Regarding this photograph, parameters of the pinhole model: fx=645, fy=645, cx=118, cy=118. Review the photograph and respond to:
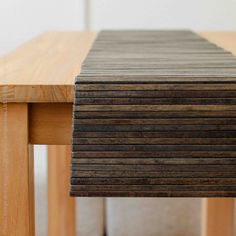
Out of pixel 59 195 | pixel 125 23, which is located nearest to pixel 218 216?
pixel 59 195

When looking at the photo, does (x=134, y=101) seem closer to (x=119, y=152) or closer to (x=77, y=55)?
(x=119, y=152)

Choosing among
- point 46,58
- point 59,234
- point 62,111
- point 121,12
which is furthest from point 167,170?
point 121,12

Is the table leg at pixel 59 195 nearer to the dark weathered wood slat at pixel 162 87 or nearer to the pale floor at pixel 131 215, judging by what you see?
the pale floor at pixel 131 215

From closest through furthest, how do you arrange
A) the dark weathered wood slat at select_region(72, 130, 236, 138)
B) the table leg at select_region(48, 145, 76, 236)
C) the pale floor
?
the dark weathered wood slat at select_region(72, 130, 236, 138)
the table leg at select_region(48, 145, 76, 236)
the pale floor

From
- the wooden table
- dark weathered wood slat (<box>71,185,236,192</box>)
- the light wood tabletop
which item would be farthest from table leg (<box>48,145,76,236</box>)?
dark weathered wood slat (<box>71,185,236,192</box>)

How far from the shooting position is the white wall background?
193cm

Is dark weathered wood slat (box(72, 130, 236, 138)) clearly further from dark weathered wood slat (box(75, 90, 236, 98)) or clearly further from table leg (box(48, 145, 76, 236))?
table leg (box(48, 145, 76, 236))

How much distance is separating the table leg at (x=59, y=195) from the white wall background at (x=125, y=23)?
0.34 meters

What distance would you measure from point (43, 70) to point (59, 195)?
0.73 metres

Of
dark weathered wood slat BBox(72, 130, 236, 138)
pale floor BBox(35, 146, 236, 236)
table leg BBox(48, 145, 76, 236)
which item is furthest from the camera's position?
pale floor BBox(35, 146, 236, 236)

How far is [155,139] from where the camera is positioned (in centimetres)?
71

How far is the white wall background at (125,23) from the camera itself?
1.93m

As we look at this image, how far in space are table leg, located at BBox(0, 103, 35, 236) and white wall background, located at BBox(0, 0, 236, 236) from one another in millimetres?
1153

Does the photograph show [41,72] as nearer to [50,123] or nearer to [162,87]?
[50,123]
